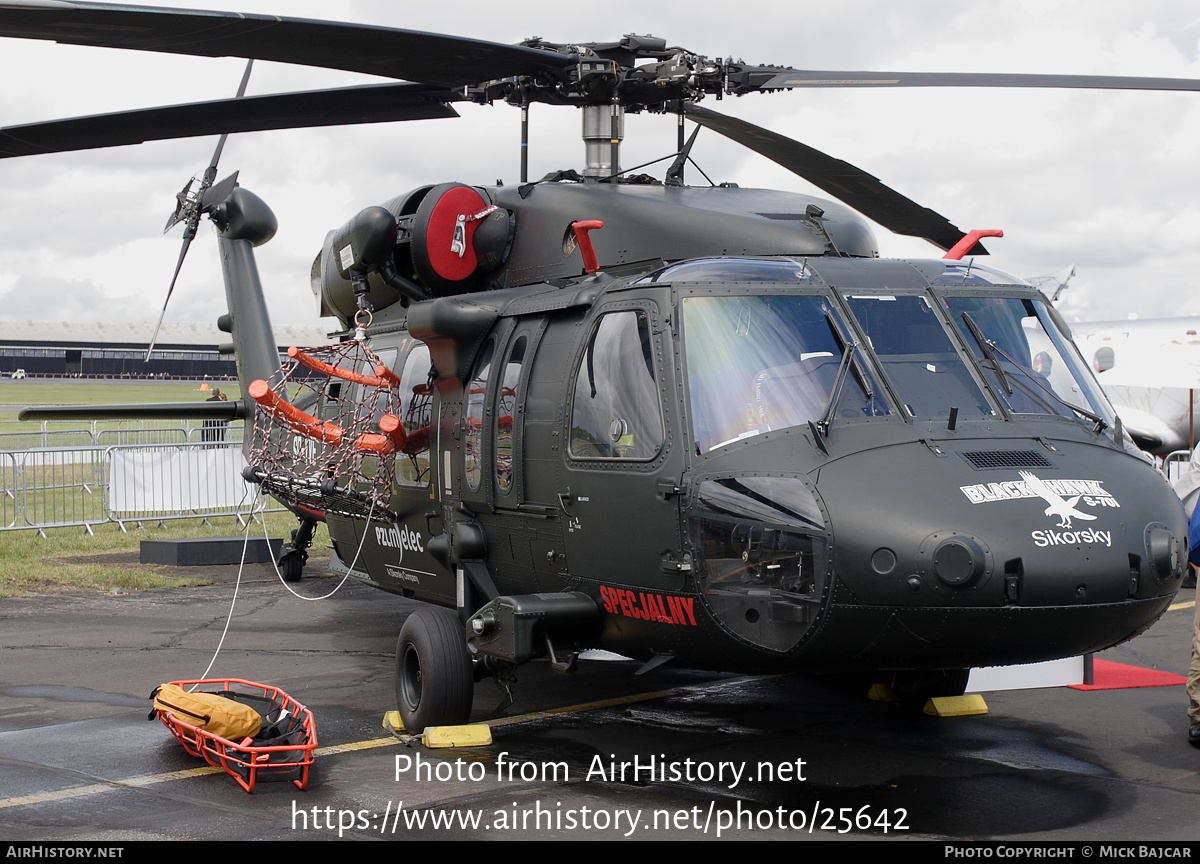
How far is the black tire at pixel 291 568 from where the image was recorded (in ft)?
45.4

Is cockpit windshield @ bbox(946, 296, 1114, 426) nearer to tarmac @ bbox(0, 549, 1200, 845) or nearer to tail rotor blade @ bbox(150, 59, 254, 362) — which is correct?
tarmac @ bbox(0, 549, 1200, 845)

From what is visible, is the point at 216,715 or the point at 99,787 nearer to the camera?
the point at 99,787

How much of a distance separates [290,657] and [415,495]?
7.56 ft

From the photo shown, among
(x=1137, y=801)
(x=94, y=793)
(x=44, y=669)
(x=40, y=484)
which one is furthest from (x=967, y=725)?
(x=40, y=484)

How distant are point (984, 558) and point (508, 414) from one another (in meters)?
3.01

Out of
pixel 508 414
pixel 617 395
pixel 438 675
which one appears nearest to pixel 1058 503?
pixel 617 395

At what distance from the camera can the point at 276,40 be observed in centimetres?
580

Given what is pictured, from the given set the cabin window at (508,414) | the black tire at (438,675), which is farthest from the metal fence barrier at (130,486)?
the cabin window at (508,414)

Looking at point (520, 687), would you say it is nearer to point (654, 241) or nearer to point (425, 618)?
point (425, 618)

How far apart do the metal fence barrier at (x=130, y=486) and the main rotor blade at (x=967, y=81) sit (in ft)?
37.1

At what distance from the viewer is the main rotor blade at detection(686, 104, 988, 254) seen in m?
8.44

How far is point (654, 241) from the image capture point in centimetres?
713

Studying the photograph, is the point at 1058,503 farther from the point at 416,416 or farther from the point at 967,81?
the point at 416,416

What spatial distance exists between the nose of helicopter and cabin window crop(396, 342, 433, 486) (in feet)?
11.5
